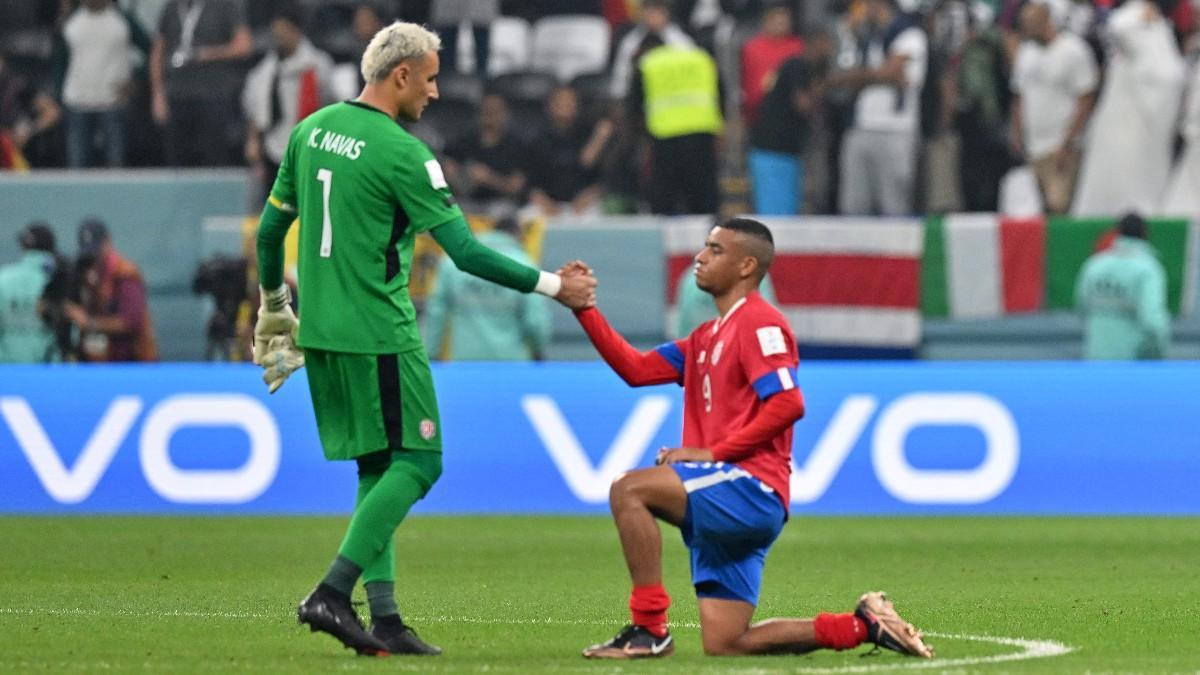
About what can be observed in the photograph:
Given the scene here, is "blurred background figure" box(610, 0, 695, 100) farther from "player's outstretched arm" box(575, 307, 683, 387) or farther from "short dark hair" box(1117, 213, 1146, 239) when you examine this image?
"player's outstretched arm" box(575, 307, 683, 387)

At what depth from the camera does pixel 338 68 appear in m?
19.9

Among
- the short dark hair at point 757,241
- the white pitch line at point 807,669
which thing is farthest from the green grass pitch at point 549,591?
the short dark hair at point 757,241

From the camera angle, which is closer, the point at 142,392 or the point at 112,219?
the point at 142,392

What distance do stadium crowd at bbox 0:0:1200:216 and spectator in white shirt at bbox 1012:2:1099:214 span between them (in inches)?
0.6

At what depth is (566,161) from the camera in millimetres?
19438

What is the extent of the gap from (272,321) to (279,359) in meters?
0.14

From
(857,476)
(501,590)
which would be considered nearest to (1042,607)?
(501,590)

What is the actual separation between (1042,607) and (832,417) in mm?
6135

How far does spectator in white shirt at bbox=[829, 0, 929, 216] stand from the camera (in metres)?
18.4

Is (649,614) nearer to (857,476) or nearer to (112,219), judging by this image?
(857,476)

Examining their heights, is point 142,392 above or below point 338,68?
below

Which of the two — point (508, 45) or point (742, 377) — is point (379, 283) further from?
point (508, 45)

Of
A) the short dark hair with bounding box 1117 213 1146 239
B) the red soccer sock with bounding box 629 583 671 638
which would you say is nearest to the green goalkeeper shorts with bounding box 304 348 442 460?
the red soccer sock with bounding box 629 583 671 638

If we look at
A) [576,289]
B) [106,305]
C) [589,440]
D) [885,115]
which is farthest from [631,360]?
[885,115]
